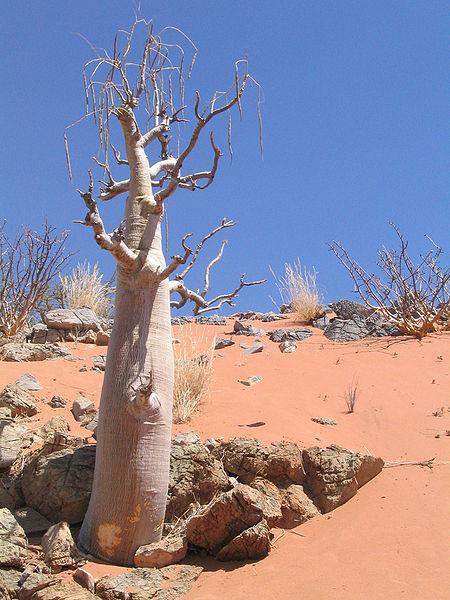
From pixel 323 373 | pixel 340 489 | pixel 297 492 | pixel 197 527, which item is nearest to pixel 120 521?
pixel 197 527

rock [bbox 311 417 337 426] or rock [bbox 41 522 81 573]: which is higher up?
rock [bbox 311 417 337 426]

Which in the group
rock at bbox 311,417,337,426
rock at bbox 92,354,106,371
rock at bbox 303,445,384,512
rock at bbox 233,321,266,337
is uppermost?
rock at bbox 233,321,266,337

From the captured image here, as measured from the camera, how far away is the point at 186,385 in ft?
19.0

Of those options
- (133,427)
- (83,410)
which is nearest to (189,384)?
(83,410)

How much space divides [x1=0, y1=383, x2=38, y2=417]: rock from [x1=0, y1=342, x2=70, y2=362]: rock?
1662mm

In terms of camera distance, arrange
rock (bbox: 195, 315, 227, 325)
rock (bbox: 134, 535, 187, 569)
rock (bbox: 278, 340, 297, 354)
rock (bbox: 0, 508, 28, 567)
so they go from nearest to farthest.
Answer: rock (bbox: 0, 508, 28, 567) < rock (bbox: 134, 535, 187, 569) < rock (bbox: 278, 340, 297, 354) < rock (bbox: 195, 315, 227, 325)

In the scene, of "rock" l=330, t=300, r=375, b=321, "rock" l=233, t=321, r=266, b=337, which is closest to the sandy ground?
"rock" l=233, t=321, r=266, b=337

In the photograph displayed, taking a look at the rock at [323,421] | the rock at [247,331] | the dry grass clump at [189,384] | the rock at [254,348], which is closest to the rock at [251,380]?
the dry grass clump at [189,384]

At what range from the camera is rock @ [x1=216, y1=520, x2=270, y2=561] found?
353 cm

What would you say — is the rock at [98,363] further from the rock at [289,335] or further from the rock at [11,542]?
the rock at [11,542]

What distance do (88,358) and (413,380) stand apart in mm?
4035

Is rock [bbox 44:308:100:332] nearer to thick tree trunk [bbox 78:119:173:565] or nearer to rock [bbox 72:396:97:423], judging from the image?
rock [bbox 72:396:97:423]

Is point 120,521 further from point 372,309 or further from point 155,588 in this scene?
point 372,309

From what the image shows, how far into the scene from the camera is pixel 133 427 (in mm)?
3457
